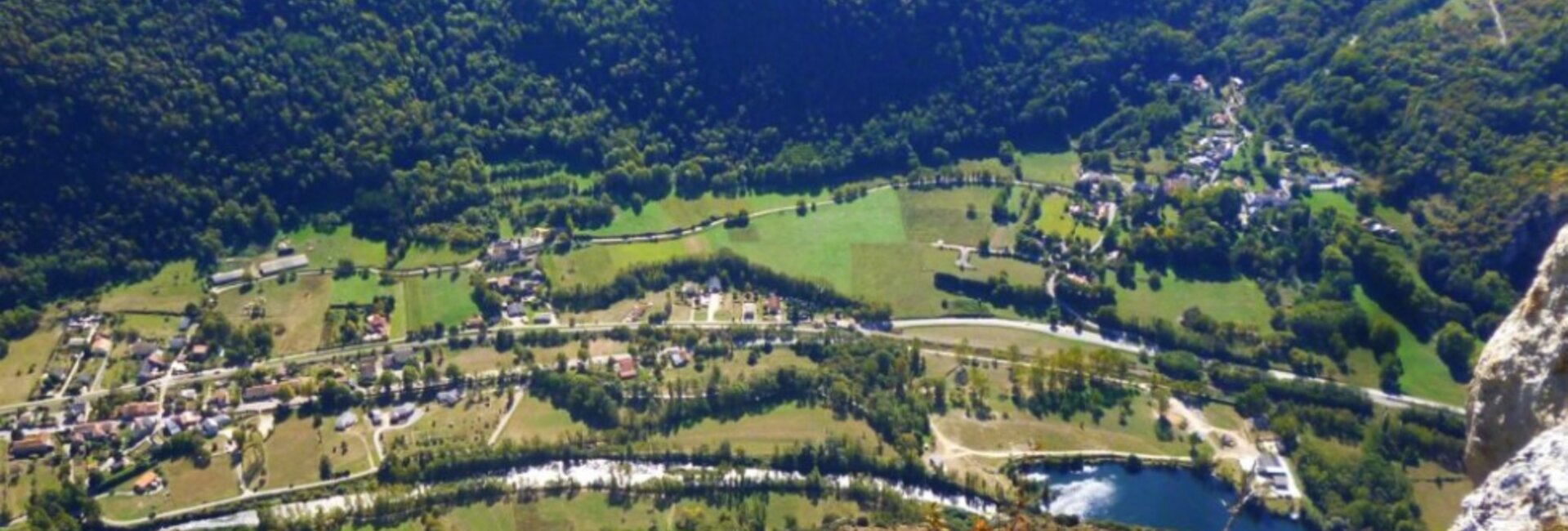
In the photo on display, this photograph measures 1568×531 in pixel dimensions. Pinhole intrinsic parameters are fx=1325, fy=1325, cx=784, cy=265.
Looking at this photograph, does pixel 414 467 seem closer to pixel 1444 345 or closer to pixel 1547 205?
pixel 1444 345

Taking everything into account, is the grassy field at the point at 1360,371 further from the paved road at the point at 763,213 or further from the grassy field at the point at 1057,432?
the paved road at the point at 763,213

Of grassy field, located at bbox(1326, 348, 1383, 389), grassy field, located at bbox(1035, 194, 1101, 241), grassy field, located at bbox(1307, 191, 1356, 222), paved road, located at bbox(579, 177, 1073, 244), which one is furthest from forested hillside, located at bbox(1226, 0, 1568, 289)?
paved road, located at bbox(579, 177, 1073, 244)

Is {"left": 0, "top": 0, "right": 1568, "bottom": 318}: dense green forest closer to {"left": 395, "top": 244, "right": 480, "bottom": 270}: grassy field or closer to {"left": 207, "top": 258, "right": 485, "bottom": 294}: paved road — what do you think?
{"left": 395, "top": 244, "right": 480, "bottom": 270}: grassy field

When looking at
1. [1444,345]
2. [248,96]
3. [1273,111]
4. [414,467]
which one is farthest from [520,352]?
[1273,111]

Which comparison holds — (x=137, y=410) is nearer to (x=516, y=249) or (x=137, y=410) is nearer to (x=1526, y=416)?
(x=516, y=249)

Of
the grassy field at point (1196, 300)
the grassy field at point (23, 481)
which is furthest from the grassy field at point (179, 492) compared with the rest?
the grassy field at point (1196, 300)

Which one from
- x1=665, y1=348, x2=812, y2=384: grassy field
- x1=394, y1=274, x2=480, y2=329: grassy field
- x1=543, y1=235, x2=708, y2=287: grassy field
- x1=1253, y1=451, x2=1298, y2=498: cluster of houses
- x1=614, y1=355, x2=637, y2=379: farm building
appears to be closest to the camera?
x1=1253, y1=451, x2=1298, y2=498: cluster of houses
